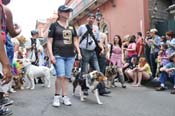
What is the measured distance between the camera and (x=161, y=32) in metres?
16.7

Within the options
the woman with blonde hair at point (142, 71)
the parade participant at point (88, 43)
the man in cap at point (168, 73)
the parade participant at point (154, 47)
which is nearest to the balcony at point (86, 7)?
the parade participant at point (154, 47)

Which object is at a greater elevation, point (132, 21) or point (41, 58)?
point (132, 21)

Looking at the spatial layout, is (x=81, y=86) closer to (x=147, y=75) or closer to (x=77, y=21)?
(x=147, y=75)

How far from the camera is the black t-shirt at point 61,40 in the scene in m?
7.67

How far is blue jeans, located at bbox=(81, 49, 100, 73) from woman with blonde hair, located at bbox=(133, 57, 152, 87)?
3438 millimetres

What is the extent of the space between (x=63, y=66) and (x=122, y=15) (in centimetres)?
1368

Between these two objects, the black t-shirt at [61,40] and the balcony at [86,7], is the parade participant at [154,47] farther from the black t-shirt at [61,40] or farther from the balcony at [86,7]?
the balcony at [86,7]

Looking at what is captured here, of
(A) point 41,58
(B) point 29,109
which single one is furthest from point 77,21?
(B) point 29,109

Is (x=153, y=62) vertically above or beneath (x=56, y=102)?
above

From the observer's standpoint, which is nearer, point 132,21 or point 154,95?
point 154,95

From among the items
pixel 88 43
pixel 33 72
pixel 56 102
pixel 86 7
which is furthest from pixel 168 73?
pixel 86 7

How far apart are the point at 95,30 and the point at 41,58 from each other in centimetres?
387

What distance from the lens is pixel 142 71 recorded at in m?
12.4

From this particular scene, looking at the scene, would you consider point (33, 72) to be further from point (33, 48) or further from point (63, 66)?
point (63, 66)
